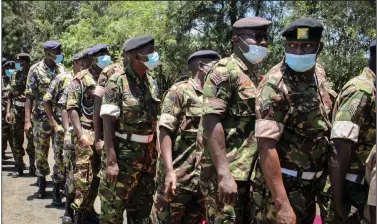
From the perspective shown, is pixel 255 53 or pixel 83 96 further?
pixel 83 96

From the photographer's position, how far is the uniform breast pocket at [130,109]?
15.0 feet

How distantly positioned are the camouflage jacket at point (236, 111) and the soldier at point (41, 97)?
467cm

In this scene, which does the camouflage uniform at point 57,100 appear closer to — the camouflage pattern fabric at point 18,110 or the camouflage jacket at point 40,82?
the camouflage jacket at point 40,82

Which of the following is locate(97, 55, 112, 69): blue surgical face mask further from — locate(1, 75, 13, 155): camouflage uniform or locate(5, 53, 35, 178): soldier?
locate(1, 75, 13, 155): camouflage uniform

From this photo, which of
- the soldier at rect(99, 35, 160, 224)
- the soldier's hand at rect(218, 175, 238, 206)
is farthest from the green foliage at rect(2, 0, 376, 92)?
the soldier's hand at rect(218, 175, 238, 206)

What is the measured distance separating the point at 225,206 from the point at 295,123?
2.57 feet

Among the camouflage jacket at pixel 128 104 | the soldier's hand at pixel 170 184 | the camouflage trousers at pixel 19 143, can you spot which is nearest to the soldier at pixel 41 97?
the camouflage trousers at pixel 19 143

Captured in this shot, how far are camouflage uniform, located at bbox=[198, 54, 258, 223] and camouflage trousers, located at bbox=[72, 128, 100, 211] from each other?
247 cm

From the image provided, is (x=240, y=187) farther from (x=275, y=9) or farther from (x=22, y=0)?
(x=22, y=0)

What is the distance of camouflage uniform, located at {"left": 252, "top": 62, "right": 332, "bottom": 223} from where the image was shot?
306 cm

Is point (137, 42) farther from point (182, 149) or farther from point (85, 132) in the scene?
point (85, 132)

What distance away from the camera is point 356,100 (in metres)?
3.15

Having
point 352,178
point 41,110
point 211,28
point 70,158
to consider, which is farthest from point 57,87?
point 211,28

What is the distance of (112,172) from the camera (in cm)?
448
